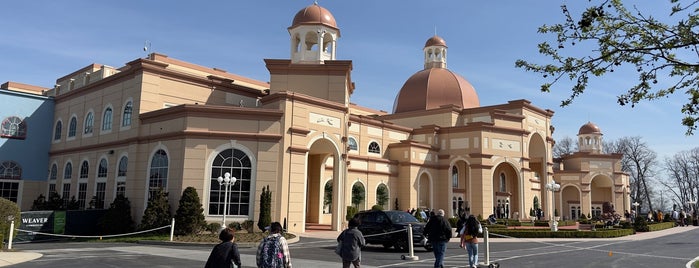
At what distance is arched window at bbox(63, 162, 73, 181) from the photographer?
1288 inches

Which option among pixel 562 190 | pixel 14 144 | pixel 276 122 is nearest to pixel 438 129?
pixel 276 122

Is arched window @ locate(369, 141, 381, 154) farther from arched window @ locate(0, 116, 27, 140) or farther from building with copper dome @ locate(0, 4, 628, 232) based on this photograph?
arched window @ locate(0, 116, 27, 140)

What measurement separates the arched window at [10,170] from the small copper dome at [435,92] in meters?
30.6

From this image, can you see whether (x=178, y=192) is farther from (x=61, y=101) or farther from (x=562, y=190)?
(x=562, y=190)

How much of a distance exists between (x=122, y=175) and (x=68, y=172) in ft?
26.5

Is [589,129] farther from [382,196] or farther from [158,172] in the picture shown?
[158,172]

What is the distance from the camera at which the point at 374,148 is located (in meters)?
37.6

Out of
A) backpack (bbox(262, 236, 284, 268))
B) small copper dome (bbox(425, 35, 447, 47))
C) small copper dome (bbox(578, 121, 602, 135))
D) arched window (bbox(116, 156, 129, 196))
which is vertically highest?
small copper dome (bbox(425, 35, 447, 47))

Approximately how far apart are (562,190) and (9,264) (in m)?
53.3

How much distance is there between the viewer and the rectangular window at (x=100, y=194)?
2866 centimetres

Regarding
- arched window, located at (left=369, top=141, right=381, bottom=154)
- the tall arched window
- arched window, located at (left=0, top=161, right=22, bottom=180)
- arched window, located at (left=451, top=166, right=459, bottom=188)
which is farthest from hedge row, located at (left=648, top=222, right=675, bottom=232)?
arched window, located at (left=0, top=161, right=22, bottom=180)

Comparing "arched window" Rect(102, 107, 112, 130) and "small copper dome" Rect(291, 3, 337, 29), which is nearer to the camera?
"arched window" Rect(102, 107, 112, 130)

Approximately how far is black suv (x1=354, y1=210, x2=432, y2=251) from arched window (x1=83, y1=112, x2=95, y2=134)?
20738mm

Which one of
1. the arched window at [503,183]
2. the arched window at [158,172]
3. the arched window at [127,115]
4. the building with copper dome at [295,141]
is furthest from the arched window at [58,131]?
the arched window at [503,183]
